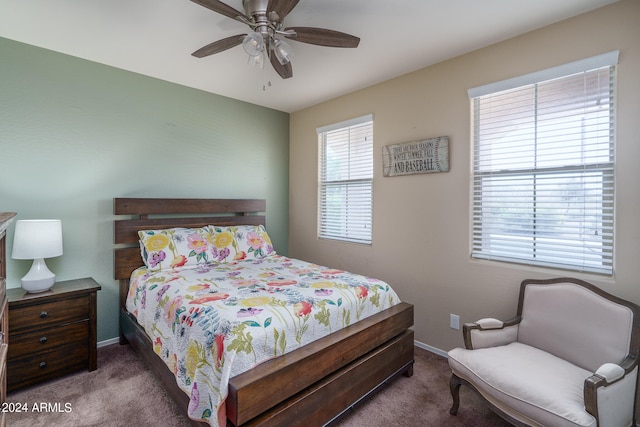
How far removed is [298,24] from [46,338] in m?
2.90

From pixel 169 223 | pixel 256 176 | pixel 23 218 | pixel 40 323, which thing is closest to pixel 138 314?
pixel 40 323

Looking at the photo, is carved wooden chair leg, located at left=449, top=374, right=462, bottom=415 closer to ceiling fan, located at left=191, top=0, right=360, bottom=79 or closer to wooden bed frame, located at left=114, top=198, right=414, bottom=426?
wooden bed frame, located at left=114, top=198, right=414, bottom=426

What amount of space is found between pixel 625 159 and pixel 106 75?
4082 mm

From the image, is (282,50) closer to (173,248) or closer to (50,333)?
(173,248)

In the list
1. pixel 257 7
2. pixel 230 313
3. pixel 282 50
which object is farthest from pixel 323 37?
pixel 230 313

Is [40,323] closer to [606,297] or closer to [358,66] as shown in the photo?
[358,66]

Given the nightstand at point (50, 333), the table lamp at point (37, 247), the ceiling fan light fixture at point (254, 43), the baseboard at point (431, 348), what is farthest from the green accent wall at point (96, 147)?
the baseboard at point (431, 348)

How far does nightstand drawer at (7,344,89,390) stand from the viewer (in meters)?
2.09

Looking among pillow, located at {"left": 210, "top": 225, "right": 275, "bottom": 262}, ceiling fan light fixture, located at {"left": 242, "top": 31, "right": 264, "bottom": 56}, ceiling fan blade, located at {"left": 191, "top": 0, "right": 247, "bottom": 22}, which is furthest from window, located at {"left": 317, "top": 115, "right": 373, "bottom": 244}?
ceiling fan blade, located at {"left": 191, "top": 0, "right": 247, "bottom": 22}

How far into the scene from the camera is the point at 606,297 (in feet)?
5.91

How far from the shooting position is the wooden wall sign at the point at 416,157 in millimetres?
2674

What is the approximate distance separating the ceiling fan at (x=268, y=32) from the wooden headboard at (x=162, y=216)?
1627 mm

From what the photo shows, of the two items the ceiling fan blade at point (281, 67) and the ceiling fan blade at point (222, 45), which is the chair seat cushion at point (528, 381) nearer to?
the ceiling fan blade at point (281, 67)

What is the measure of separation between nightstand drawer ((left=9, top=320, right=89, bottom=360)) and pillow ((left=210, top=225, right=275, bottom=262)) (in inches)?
45.7
